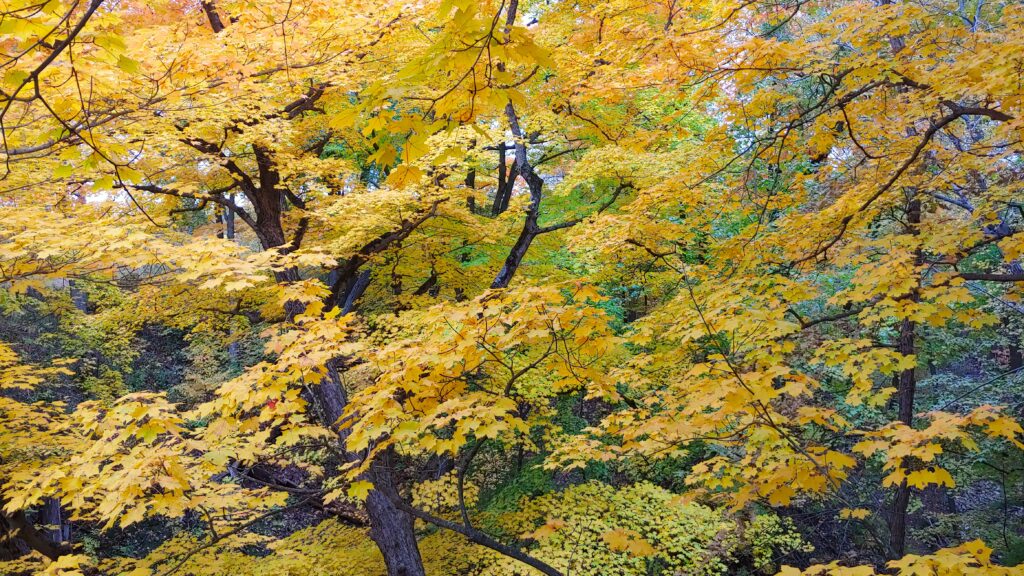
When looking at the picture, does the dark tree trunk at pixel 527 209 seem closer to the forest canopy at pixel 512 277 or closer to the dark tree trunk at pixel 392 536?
the forest canopy at pixel 512 277

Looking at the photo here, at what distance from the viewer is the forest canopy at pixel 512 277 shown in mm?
2842

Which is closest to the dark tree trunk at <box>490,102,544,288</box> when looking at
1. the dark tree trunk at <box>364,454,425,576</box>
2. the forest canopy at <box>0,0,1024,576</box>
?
the forest canopy at <box>0,0,1024,576</box>

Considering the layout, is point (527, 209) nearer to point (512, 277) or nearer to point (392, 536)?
point (512, 277)

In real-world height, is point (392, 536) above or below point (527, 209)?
below

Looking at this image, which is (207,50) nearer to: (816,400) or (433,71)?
(433,71)

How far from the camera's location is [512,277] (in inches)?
314

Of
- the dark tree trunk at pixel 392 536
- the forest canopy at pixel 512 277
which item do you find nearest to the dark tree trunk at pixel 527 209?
the forest canopy at pixel 512 277

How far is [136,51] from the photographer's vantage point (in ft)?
14.4

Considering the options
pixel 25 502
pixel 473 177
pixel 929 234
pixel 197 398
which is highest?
pixel 473 177

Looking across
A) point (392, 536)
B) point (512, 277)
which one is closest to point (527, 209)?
point (512, 277)

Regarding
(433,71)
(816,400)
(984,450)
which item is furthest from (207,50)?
(984,450)

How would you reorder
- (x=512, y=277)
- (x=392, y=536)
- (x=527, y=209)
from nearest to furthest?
(x=392, y=536) → (x=527, y=209) → (x=512, y=277)

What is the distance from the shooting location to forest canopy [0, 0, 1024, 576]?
284 centimetres

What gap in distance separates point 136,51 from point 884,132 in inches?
241
